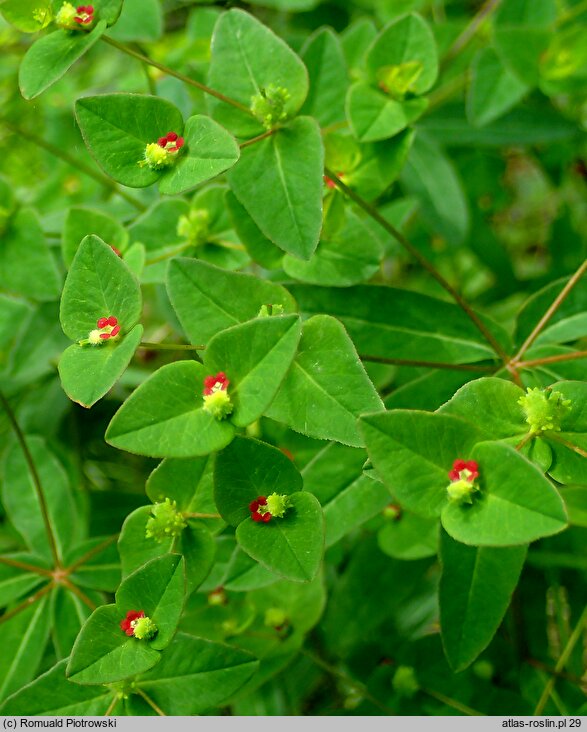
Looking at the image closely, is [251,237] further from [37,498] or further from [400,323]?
[37,498]

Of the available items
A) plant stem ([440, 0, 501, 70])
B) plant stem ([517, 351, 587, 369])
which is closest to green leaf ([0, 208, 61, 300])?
plant stem ([517, 351, 587, 369])

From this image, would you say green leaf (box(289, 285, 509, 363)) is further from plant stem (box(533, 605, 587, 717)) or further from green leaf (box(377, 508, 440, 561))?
plant stem (box(533, 605, 587, 717))

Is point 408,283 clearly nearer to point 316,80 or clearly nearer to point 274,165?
point 316,80

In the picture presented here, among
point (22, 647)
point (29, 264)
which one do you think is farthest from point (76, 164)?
point (22, 647)

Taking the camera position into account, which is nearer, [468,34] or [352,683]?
[352,683]

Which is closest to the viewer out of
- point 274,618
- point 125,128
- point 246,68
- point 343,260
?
point 125,128

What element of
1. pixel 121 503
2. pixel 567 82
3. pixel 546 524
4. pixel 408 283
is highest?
pixel 567 82

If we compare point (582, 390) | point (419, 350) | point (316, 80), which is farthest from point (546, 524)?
point (316, 80)
